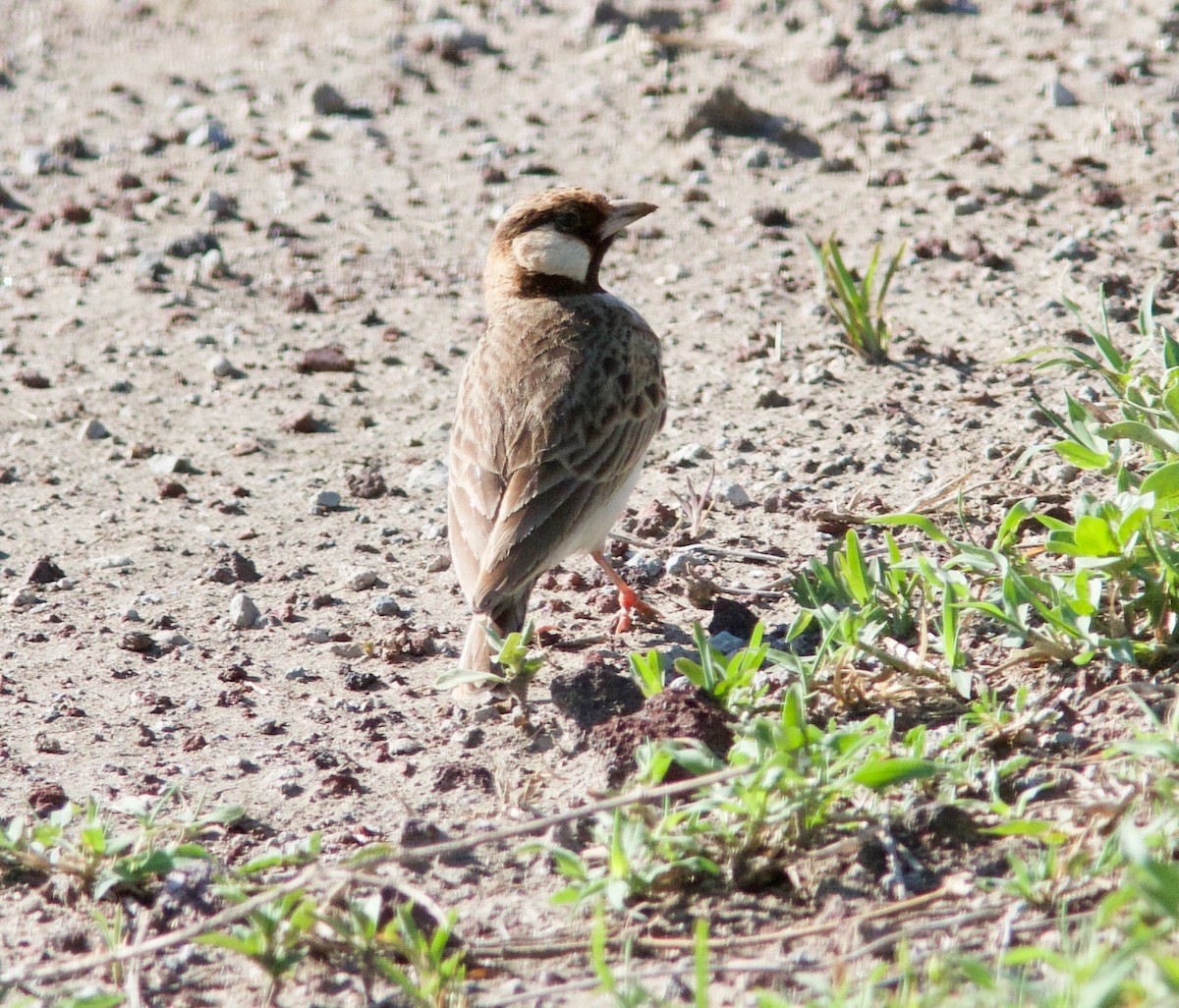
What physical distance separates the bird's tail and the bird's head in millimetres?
1740

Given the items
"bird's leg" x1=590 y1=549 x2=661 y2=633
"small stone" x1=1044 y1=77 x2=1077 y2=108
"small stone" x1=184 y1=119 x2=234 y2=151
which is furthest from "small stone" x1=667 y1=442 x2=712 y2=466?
"small stone" x1=184 y1=119 x2=234 y2=151

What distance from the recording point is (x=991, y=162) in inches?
317

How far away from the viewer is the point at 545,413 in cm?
518

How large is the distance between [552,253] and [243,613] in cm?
188

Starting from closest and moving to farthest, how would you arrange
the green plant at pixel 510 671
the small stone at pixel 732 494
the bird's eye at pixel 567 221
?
1. the green plant at pixel 510 671
2. the small stone at pixel 732 494
3. the bird's eye at pixel 567 221

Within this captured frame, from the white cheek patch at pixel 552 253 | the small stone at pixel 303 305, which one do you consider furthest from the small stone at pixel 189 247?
the white cheek patch at pixel 552 253

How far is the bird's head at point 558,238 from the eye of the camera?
19.7 ft

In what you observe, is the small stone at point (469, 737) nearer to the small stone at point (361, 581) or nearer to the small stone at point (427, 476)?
the small stone at point (361, 581)

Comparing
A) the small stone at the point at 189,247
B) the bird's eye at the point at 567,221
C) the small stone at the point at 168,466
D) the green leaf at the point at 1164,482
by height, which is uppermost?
the green leaf at the point at 1164,482

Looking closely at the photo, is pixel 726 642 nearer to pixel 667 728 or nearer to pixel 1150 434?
pixel 667 728

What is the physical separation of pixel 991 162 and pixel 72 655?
5378mm

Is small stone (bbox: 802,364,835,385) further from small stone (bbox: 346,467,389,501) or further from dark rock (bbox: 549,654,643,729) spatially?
dark rock (bbox: 549,654,643,729)

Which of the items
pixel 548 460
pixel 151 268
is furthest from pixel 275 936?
pixel 151 268

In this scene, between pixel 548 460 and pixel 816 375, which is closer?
pixel 548 460
